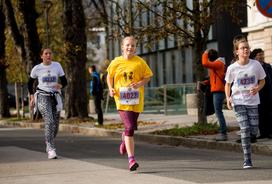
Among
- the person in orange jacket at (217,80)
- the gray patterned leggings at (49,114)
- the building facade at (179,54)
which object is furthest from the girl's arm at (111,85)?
the building facade at (179,54)

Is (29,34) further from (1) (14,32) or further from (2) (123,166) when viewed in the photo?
(2) (123,166)

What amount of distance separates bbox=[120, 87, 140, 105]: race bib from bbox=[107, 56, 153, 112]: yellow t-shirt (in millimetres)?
51

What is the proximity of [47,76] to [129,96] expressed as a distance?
111 inches

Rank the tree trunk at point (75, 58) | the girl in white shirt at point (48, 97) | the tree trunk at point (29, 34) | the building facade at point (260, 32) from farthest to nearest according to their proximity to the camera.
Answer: the building facade at point (260, 32), the tree trunk at point (29, 34), the tree trunk at point (75, 58), the girl in white shirt at point (48, 97)

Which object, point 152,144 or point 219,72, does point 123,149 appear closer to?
point 219,72

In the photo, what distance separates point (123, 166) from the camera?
35.2 feet

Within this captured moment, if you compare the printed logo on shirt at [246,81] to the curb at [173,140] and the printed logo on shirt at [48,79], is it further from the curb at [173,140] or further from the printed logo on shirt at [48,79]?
the printed logo on shirt at [48,79]

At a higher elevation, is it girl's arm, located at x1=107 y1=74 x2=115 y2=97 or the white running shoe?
girl's arm, located at x1=107 y1=74 x2=115 y2=97

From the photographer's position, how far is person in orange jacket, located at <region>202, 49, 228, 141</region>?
44.6ft

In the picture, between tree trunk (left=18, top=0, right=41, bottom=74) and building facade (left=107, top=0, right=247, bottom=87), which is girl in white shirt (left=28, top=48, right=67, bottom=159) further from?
building facade (left=107, top=0, right=247, bottom=87)

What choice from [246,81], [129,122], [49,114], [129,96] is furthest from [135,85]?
[49,114]

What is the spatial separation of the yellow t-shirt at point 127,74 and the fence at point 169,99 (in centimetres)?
1687

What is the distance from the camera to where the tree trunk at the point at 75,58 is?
76.6 ft

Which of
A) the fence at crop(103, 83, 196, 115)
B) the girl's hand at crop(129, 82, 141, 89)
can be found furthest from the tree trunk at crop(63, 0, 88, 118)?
the girl's hand at crop(129, 82, 141, 89)
